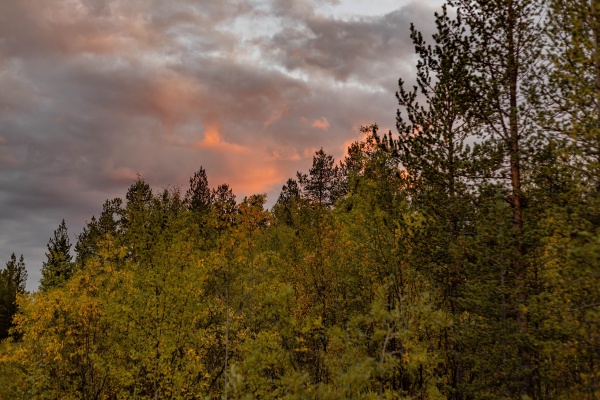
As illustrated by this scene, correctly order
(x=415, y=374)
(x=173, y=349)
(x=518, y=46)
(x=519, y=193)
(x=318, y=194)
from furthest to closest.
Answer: (x=318, y=194) → (x=173, y=349) → (x=415, y=374) → (x=518, y=46) → (x=519, y=193)

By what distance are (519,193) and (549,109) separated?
8.29ft

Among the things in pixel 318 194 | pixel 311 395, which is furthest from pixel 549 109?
pixel 318 194

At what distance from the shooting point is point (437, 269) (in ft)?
45.4

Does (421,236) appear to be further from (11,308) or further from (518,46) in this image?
(11,308)

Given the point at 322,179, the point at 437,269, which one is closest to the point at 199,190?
the point at 322,179

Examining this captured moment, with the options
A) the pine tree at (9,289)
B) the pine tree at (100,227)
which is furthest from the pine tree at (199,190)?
the pine tree at (9,289)

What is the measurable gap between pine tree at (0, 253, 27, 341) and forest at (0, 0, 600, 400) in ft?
105

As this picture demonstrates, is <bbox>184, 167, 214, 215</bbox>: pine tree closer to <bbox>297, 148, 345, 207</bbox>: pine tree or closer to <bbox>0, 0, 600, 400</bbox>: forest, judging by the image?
<bbox>297, 148, 345, 207</bbox>: pine tree

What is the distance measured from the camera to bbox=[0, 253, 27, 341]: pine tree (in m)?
54.5

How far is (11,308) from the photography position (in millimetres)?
55031

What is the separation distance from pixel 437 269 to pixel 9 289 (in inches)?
2523

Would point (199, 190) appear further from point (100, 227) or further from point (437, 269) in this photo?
point (437, 269)

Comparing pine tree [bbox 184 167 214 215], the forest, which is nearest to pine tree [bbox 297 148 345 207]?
pine tree [bbox 184 167 214 215]

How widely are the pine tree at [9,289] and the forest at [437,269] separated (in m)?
31.9
